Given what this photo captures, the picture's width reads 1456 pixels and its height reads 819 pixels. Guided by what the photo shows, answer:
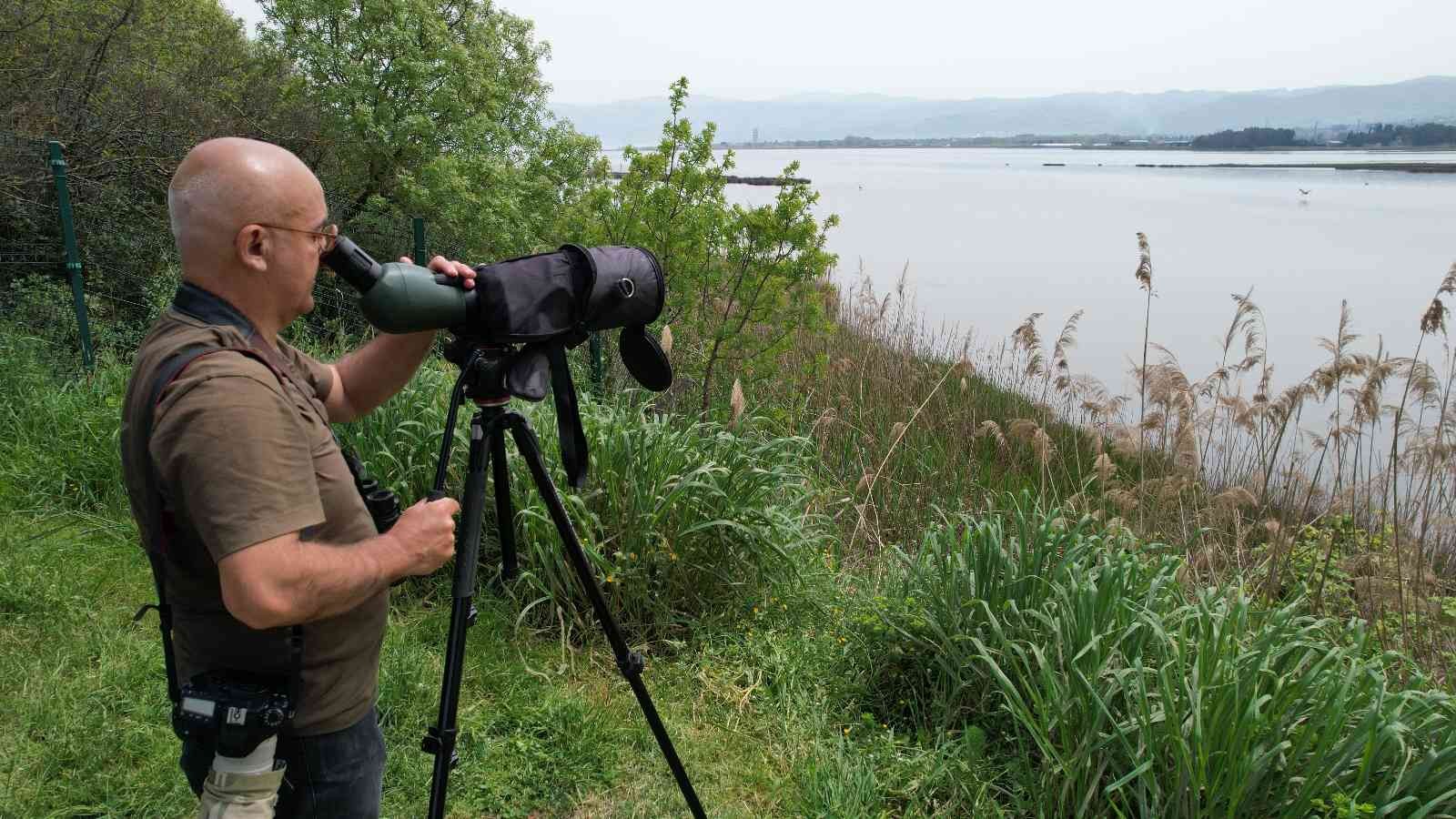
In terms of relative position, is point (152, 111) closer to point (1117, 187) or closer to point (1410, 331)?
point (1410, 331)

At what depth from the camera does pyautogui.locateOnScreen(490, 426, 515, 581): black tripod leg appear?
5.40 ft

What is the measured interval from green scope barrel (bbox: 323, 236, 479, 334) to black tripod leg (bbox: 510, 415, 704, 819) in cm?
24

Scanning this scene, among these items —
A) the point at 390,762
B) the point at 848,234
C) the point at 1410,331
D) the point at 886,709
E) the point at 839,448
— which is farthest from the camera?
the point at 848,234

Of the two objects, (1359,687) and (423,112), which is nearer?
(1359,687)

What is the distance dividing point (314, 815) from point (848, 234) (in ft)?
79.9

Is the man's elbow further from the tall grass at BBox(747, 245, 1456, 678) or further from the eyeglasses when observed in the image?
the tall grass at BBox(747, 245, 1456, 678)

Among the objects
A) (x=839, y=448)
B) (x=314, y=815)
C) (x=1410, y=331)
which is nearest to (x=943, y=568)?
(x=314, y=815)

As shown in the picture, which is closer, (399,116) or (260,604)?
(260,604)

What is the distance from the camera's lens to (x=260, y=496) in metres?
1.12

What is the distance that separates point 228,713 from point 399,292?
0.65 m

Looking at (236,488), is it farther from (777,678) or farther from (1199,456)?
(1199,456)

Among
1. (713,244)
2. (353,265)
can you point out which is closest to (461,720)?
(353,265)

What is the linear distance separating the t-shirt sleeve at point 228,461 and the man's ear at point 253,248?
19 cm

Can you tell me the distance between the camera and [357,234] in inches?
317
